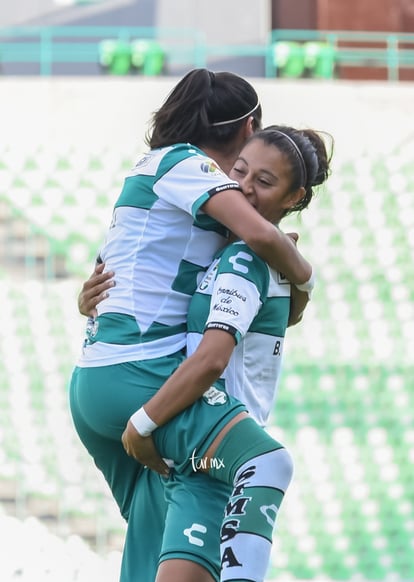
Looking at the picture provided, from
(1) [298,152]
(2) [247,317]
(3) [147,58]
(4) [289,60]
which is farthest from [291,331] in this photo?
(2) [247,317]

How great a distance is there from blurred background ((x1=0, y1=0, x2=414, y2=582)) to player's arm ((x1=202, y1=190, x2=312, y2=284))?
138 inches

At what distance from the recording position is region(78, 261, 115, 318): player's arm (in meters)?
2.04

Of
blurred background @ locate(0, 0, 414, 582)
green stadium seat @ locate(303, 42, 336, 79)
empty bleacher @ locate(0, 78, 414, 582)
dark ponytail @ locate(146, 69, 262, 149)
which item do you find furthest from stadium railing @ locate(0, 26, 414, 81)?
dark ponytail @ locate(146, 69, 262, 149)

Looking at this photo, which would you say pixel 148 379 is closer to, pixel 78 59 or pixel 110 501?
pixel 110 501

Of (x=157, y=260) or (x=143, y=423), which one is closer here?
(x=143, y=423)

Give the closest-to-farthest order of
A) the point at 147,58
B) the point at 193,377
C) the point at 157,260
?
the point at 193,377 < the point at 157,260 < the point at 147,58

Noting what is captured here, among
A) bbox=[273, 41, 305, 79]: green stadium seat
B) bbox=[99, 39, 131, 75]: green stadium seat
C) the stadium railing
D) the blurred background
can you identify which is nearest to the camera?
the blurred background

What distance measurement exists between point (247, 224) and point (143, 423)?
0.34 meters

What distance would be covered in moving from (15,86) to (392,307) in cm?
285

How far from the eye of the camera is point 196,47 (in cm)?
969

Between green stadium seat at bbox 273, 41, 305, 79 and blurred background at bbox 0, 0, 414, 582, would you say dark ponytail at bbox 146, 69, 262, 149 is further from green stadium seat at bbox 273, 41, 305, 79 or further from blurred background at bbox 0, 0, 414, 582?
green stadium seat at bbox 273, 41, 305, 79

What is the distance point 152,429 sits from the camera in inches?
74.3

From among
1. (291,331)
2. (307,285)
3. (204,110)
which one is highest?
(204,110)

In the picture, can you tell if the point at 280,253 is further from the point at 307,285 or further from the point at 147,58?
the point at 147,58
